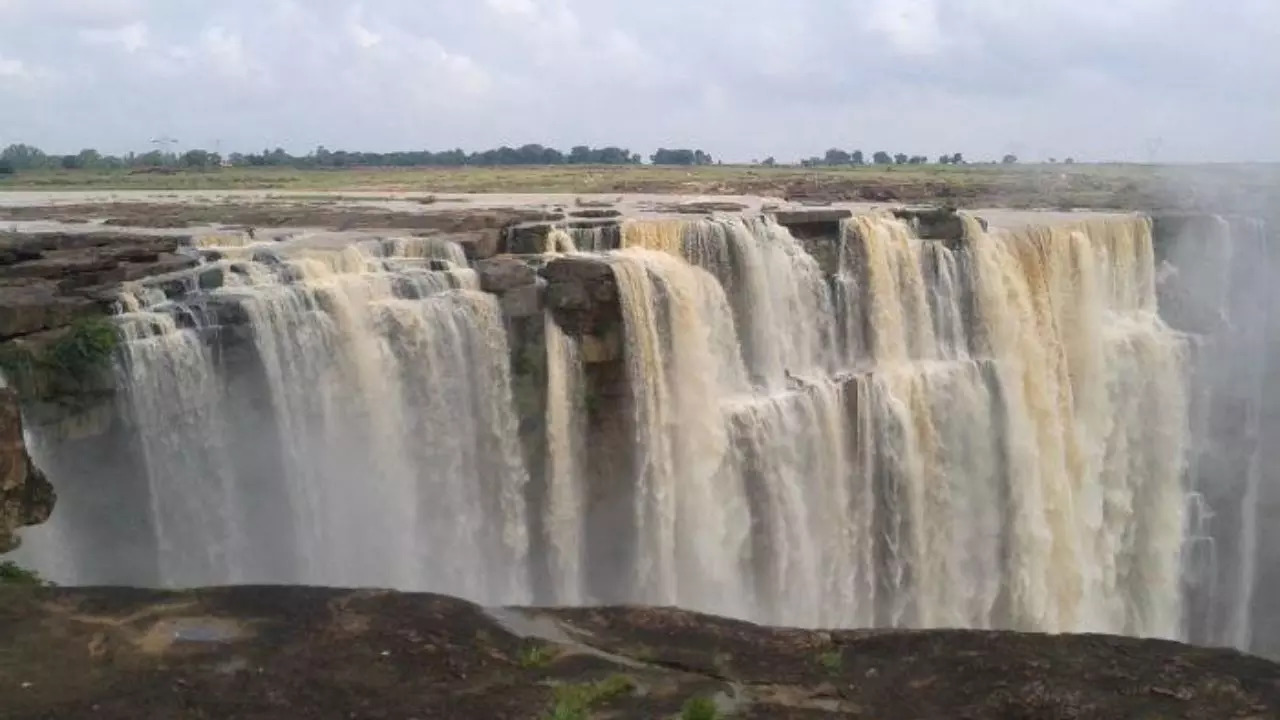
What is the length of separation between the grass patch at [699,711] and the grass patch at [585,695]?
0.42 meters

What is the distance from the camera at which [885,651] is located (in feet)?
24.5

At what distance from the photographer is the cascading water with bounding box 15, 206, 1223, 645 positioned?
1398 centimetres

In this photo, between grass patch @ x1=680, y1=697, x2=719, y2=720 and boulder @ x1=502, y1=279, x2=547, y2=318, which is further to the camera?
boulder @ x1=502, y1=279, x2=547, y2=318

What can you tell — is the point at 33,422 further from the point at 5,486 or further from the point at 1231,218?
the point at 1231,218

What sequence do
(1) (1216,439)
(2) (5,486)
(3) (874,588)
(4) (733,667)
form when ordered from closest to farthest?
(4) (733,667) < (2) (5,486) < (3) (874,588) < (1) (1216,439)

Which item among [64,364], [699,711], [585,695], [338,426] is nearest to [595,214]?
[338,426]

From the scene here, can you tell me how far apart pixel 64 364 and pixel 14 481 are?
1.90m

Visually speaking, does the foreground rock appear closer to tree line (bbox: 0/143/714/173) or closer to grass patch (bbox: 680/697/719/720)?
grass patch (bbox: 680/697/719/720)

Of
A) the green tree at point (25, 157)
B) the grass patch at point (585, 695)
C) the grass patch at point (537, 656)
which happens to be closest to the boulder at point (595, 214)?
the grass patch at point (537, 656)

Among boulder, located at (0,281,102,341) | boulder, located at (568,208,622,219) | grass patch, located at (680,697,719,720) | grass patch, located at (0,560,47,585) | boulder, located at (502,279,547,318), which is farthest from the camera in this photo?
boulder, located at (568,208,622,219)

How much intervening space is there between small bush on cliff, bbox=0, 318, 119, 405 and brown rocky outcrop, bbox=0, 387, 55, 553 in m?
1.33

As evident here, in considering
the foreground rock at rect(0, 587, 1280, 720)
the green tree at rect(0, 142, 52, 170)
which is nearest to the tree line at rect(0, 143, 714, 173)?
the green tree at rect(0, 142, 52, 170)

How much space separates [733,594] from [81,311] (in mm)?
9589

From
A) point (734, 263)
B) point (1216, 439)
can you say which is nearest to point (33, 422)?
point (734, 263)
